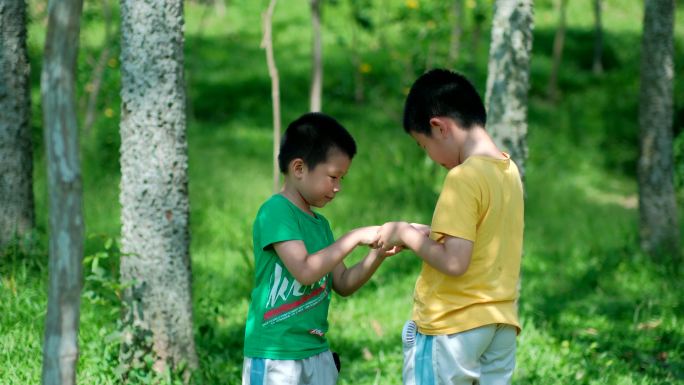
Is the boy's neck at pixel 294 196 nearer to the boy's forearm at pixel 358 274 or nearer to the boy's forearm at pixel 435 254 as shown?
the boy's forearm at pixel 358 274

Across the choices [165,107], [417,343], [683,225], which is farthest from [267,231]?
[683,225]

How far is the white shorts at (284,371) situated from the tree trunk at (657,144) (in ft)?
16.6

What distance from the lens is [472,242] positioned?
2926 millimetres

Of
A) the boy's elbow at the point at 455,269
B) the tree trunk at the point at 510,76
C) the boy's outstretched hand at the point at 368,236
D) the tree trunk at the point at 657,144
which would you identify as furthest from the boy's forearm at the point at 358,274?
the tree trunk at the point at 657,144

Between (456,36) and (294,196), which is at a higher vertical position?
(456,36)

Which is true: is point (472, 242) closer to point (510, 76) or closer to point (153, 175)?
point (153, 175)

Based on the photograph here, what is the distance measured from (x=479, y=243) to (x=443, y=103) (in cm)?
49

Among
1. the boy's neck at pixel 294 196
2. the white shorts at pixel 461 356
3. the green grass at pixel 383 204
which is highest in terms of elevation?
the boy's neck at pixel 294 196

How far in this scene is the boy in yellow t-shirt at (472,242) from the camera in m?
2.97

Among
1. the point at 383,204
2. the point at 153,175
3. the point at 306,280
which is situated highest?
the point at 153,175

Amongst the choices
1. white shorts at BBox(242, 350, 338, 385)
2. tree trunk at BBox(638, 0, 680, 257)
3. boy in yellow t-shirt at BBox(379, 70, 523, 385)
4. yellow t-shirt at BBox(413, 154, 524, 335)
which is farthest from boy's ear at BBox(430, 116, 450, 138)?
tree trunk at BBox(638, 0, 680, 257)

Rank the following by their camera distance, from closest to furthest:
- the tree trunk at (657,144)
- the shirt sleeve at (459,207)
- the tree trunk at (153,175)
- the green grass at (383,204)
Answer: the shirt sleeve at (459,207)
the tree trunk at (153,175)
the green grass at (383,204)
the tree trunk at (657,144)

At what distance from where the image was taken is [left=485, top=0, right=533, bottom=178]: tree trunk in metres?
5.16

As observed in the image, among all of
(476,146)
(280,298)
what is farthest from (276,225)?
(476,146)
